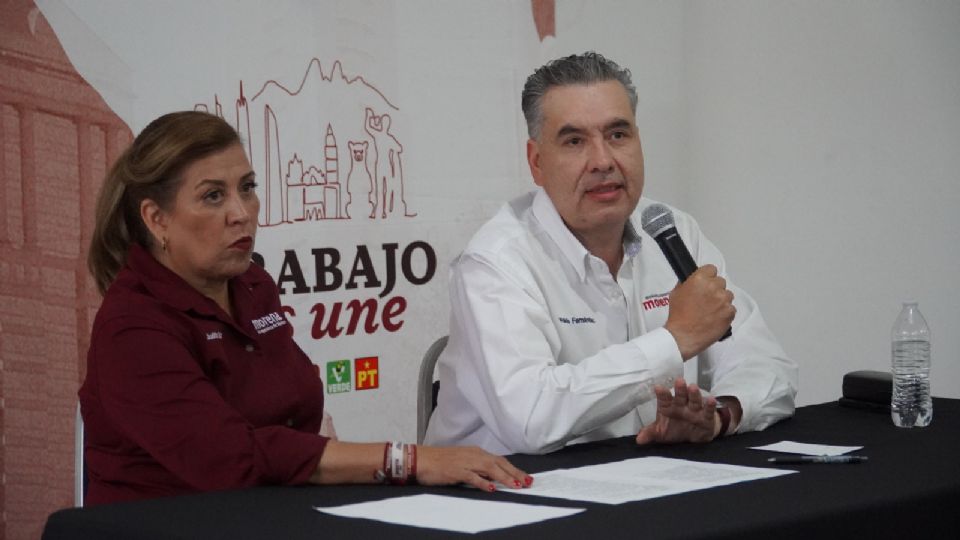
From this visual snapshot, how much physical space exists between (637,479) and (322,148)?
2105 mm

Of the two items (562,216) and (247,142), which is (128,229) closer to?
(562,216)

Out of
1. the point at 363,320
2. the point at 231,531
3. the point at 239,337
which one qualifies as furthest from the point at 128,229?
the point at 363,320

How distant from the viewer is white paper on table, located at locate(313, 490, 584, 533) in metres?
1.44

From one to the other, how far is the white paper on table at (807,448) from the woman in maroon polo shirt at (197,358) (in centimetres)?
53

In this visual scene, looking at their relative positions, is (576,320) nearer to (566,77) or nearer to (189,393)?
(566,77)

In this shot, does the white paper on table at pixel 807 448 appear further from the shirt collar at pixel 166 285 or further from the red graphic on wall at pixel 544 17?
the red graphic on wall at pixel 544 17

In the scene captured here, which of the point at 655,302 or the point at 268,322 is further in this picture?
the point at 655,302

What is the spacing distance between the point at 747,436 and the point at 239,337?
3.18ft

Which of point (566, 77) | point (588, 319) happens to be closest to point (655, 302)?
point (588, 319)

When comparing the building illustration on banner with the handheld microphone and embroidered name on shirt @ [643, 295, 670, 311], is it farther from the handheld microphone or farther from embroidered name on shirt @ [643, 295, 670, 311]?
the handheld microphone

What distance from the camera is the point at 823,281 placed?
4570mm

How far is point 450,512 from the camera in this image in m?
1.52

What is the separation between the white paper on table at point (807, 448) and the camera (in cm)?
198

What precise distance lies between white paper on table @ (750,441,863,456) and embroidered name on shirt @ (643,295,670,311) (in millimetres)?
622
